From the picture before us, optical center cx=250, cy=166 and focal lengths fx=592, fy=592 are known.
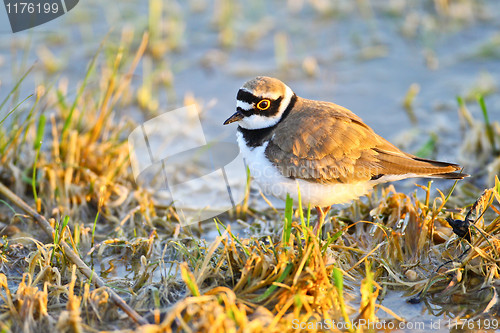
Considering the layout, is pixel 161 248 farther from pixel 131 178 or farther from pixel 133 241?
pixel 131 178

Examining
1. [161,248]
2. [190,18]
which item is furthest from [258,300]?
[190,18]

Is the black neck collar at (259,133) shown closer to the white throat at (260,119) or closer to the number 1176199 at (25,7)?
the white throat at (260,119)

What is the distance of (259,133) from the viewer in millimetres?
4938

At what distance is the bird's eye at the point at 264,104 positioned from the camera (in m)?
4.90

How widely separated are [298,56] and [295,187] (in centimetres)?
460

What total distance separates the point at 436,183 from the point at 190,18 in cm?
524

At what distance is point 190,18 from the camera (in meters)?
9.67

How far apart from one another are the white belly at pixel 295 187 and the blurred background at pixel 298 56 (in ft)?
6.83

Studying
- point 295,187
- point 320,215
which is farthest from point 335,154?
point 320,215

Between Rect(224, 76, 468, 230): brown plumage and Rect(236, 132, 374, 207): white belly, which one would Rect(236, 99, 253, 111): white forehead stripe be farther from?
Rect(236, 132, 374, 207): white belly

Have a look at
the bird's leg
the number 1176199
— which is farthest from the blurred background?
the bird's leg

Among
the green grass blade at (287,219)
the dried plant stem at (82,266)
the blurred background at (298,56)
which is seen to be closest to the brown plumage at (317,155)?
the green grass blade at (287,219)

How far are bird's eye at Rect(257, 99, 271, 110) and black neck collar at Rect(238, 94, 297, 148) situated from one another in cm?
17

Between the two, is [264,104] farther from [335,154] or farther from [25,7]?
[25,7]
